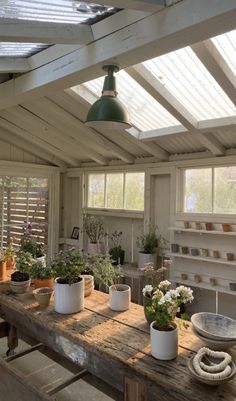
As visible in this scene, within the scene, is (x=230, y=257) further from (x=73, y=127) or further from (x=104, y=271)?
(x=73, y=127)

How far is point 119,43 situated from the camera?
180cm

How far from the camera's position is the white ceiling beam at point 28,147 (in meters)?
4.83

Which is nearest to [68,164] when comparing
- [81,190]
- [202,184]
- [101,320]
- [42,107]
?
[81,190]

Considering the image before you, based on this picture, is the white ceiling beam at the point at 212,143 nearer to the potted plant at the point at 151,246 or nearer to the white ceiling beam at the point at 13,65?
the potted plant at the point at 151,246

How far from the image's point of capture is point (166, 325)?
1.46 metres

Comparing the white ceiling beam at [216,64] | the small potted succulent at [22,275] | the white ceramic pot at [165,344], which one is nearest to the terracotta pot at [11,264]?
the small potted succulent at [22,275]

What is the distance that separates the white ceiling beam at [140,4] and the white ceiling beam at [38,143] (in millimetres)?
3276

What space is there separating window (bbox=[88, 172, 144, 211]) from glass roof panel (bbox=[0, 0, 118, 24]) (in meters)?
2.97

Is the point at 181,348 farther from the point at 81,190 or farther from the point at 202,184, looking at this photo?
the point at 81,190

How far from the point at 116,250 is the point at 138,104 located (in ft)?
7.55

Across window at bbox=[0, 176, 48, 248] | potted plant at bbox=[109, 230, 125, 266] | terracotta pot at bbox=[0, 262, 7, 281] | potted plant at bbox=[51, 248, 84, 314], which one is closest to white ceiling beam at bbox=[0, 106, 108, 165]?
window at bbox=[0, 176, 48, 248]

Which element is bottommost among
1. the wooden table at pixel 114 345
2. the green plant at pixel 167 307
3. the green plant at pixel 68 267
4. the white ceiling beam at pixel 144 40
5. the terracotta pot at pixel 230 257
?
the wooden table at pixel 114 345

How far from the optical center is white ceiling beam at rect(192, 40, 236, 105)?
2.11 meters

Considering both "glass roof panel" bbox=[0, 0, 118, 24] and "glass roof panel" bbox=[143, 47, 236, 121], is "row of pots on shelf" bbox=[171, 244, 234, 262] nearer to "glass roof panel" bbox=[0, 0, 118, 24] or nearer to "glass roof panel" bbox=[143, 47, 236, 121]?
"glass roof panel" bbox=[143, 47, 236, 121]
